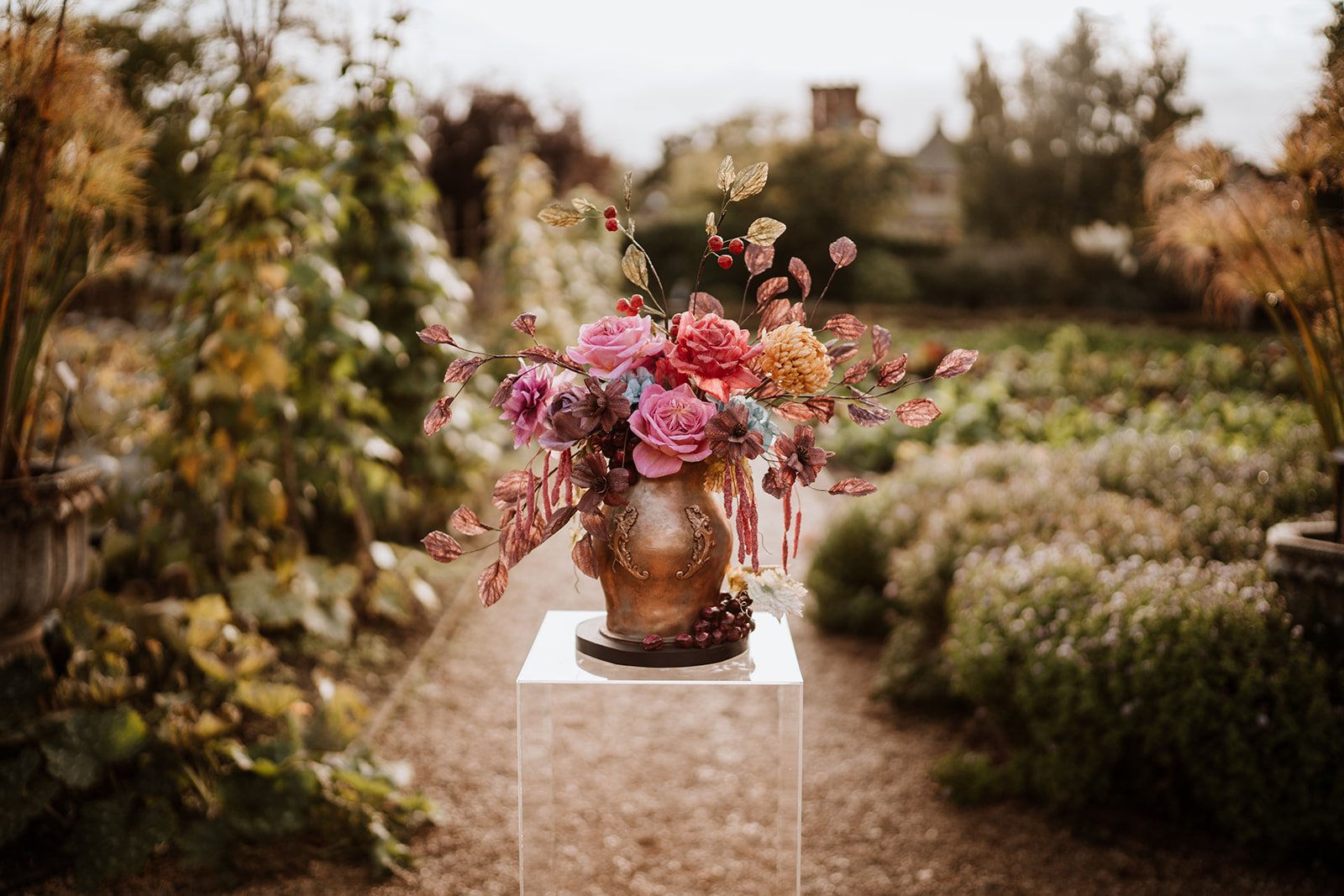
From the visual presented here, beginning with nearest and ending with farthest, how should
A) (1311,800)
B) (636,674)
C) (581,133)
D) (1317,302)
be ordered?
(636,674), (1311,800), (1317,302), (581,133)

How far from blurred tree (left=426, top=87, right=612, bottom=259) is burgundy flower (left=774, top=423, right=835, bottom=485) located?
11959 mm

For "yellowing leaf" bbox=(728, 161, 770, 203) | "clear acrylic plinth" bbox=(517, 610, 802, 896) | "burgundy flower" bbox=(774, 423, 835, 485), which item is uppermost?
"yellowing leaf" bbox=(728, 161, 770, 203)

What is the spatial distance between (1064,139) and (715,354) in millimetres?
21974

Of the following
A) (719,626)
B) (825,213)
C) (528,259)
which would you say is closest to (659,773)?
(719,626)

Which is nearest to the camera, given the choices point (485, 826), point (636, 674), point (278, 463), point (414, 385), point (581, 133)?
point (636, 674)

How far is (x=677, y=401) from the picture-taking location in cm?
156

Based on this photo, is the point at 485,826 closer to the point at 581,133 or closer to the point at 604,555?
the point at 604,555

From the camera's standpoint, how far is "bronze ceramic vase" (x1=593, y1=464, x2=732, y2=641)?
165cm

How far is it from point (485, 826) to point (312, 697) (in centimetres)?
95

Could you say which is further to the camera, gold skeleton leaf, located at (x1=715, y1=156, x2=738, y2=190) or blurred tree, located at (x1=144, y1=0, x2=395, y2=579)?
blurred tree, located at (x1=144, y1=0, x2=395, y2=579)

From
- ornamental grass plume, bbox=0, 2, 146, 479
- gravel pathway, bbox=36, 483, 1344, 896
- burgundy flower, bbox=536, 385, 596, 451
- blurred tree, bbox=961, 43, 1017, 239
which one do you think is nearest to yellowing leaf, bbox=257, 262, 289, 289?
ornamental grass plume, bbox=0, 2, 146, 479

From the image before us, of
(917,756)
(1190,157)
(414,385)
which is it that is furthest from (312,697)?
(1190,157)

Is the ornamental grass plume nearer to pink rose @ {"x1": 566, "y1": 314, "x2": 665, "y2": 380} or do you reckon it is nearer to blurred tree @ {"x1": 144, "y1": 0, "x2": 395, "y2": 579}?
blurred tree @ {"x1": 144, "y1": 0, "x2": 395, "y2": 579}

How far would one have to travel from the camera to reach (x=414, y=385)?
4203 mm
